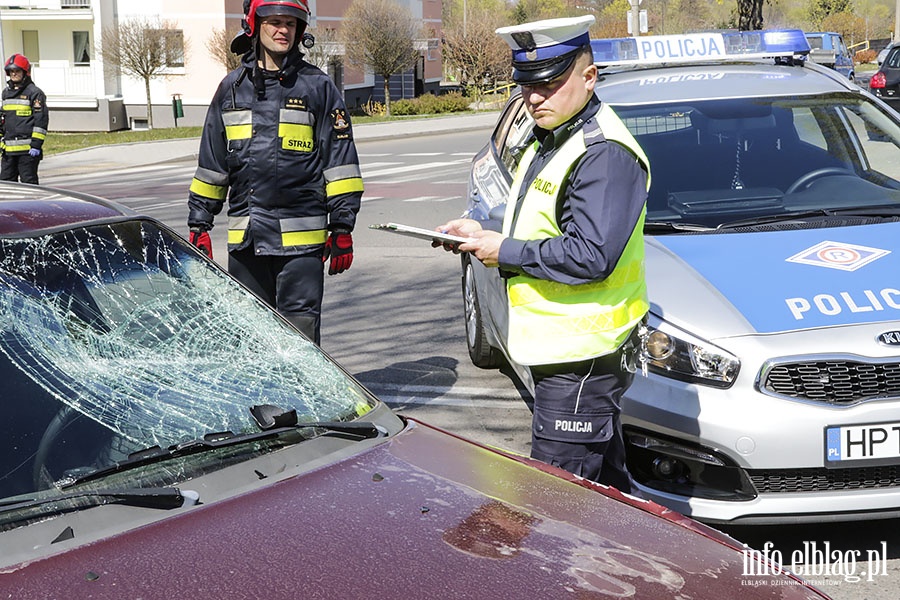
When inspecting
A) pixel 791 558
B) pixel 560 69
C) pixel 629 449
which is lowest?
pixel 791 558

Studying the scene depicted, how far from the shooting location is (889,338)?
3.90m

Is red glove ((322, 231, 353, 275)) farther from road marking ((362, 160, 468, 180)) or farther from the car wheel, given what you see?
road marking ((362, 160, 468, 180))

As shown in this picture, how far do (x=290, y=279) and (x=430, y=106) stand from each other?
34.3 m

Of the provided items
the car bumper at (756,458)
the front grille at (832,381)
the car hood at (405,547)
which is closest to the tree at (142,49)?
the car bumper at (756,458)

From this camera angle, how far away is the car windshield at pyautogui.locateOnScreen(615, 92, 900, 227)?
5117mm

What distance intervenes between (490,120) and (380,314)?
25980 millimetres

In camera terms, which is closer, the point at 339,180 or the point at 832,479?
the point at 832,479

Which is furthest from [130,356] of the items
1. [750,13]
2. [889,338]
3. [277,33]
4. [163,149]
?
[750,13]

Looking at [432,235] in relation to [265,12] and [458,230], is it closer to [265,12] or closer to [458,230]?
[458,230]

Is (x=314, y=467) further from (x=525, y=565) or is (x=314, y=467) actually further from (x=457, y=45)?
(x=457, y=45)

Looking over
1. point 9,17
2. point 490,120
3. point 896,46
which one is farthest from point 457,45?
point 896,46

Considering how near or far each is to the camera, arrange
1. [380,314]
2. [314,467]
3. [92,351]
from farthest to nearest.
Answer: [380,314]
[92,351]
[314,467]

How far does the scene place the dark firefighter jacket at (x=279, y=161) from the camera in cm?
479

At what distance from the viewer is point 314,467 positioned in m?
2.53
